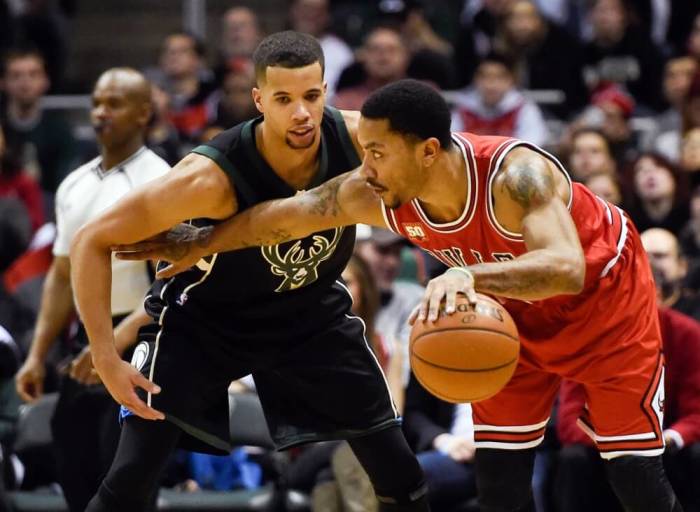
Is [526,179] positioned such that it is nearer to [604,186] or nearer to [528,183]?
[528,183]

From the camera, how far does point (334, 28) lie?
38.4 feet

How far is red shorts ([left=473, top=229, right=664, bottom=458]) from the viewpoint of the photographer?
514cm

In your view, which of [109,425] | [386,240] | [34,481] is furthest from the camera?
[386,240]

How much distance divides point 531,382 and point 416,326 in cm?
96

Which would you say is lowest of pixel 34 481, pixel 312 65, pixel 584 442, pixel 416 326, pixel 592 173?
pixel 34 481

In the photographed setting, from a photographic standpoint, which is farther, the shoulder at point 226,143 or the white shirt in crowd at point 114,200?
the white shirt in crowd at point 114,200

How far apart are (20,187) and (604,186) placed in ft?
13.1

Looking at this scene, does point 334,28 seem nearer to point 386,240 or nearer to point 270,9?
point 270,9

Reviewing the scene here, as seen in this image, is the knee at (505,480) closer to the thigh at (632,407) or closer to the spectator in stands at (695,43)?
the thigh at (632,407)

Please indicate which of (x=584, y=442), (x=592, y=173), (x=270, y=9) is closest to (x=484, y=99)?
(x=592, y=173)

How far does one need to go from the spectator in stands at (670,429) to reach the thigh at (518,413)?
53.5 inches

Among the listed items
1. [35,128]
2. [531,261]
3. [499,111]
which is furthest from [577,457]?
[35,128]

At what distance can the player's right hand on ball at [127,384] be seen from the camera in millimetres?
5125

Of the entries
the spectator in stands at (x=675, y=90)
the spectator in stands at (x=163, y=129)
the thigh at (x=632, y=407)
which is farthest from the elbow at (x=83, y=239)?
the spectator in stands at (x=675, y=90)
